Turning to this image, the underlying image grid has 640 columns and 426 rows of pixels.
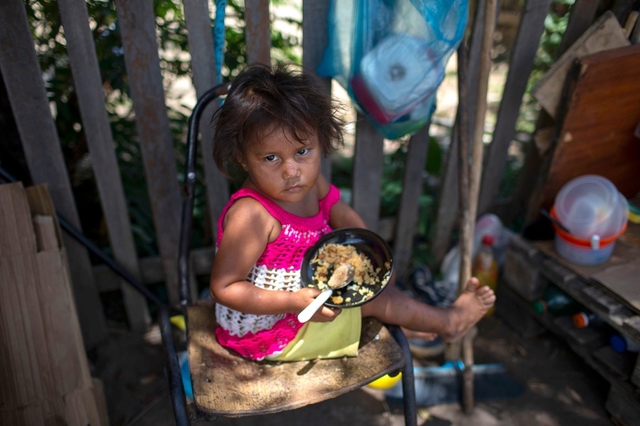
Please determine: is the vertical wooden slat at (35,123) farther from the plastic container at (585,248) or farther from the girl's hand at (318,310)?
the plastic container at (585,248)

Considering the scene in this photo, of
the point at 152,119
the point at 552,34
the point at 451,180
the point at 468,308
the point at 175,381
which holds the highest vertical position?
the point at 552,34

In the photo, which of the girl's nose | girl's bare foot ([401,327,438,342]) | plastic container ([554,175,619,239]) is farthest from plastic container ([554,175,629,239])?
the girl's nose

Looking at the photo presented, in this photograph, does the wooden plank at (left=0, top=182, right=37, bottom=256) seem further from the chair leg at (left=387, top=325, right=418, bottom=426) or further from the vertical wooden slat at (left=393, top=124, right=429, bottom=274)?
the vertical wooden slat at (left=393, top=124, right=429, bottom=274)

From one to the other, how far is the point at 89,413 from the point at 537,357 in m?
1.98

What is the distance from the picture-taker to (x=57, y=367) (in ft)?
5.92

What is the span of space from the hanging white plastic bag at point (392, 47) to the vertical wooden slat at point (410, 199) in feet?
1.52

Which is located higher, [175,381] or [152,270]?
[175,381]

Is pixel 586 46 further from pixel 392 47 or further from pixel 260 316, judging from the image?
pixel 260 316

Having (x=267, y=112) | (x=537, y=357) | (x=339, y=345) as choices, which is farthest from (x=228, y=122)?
(x=537, y=357)

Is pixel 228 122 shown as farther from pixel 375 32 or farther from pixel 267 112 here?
pixel 375 32

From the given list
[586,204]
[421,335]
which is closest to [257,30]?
[421,335]

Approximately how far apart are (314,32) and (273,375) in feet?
4.10

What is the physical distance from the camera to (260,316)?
5.39ft

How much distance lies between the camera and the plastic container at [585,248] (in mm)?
2072
